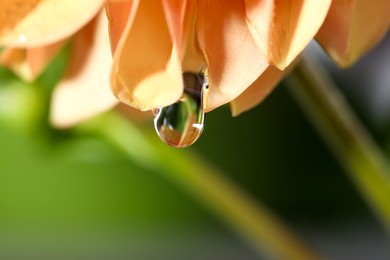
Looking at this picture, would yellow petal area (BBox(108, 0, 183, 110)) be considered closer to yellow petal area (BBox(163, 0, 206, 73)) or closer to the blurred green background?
yellow petal area (BBox(163, 0, 206, 73))

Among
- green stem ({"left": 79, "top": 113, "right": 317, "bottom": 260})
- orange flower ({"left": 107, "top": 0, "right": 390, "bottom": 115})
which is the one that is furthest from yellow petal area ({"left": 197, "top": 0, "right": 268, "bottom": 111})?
green stem ({"left": 79, "top": 113, "right": 317, "bottom": 260})

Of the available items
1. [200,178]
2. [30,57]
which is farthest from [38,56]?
[200,178]

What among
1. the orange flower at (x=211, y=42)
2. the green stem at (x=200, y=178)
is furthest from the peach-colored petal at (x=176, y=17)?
the green stem at (x=200, y=178)

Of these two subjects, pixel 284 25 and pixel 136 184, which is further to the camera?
pixel 136 184

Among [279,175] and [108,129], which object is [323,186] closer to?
[279,175]

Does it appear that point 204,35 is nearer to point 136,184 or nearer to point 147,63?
point 147,63
